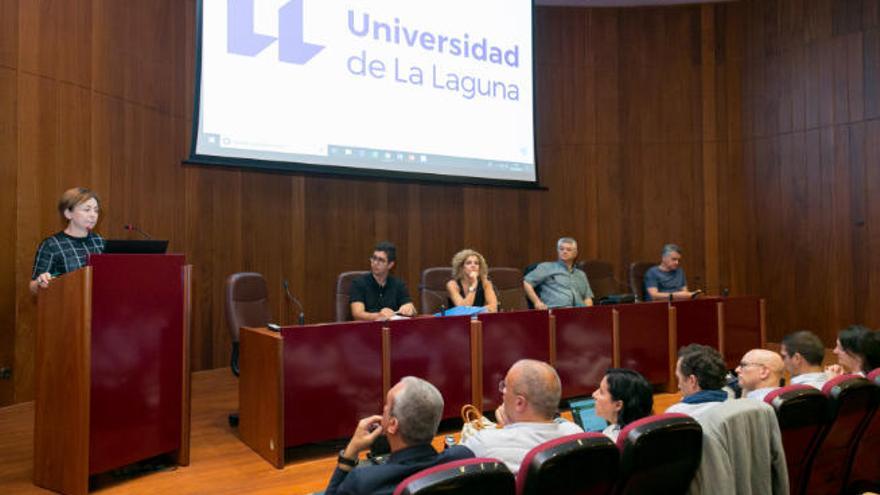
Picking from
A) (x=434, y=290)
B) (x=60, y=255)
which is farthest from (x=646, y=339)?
(x=60, y=255)

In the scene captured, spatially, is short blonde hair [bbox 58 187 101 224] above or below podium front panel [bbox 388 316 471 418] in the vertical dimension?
above

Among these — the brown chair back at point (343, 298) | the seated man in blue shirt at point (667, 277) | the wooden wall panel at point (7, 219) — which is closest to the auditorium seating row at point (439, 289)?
the brown chair back at point (343, 298)

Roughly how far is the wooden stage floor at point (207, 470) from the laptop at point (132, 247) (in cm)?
97

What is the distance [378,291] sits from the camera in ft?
13.5

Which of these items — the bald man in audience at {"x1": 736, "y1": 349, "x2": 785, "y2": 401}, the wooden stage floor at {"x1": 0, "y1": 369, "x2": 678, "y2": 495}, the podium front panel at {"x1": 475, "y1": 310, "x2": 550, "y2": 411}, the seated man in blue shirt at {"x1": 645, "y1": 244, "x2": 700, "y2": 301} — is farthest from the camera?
the seated man in blue shirt at {"x1": 645, "y1": 244, "x2": 700, "y2": 301}

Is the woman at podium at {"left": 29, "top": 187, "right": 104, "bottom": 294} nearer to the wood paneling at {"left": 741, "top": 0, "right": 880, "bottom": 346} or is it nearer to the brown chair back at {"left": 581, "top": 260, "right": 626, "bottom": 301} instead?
the brown chair back at {"left": 581, "top": 260, "right": 626, "bottom": 301}

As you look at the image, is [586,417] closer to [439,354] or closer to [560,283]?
[439,354]

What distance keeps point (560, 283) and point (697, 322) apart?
1.02 meters

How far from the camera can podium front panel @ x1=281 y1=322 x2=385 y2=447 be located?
9.94 feet

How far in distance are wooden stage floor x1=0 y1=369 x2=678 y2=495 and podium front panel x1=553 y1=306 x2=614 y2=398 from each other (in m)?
1.03

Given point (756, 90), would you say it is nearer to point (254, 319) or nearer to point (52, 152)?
point (254, 319)

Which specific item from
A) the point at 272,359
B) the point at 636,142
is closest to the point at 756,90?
the point at 636,142

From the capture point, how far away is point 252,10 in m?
4.66

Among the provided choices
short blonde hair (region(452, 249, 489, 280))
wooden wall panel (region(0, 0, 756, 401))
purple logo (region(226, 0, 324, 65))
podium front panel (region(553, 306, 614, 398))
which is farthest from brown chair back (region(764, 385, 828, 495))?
wooden wall panel (region(0, 0, 756, 401))
